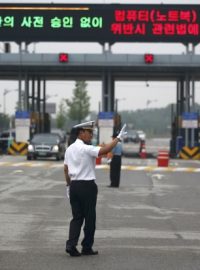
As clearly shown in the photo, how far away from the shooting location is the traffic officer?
10609mm

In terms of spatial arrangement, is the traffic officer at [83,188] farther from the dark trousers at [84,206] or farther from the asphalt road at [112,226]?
the asphalt road at [112,226]

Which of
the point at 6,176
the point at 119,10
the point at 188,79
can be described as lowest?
the point at 6,176

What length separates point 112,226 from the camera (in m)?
14.1

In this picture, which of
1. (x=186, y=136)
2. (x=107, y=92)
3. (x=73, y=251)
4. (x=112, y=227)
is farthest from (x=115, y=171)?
(x=107, y=92)

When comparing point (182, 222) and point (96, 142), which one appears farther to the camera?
point (96, 142)

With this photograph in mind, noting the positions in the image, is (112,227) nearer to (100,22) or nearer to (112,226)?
(112,226)

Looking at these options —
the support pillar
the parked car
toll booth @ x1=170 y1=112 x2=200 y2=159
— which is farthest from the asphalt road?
the support pillar

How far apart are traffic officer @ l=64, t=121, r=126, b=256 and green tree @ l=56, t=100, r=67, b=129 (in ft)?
419

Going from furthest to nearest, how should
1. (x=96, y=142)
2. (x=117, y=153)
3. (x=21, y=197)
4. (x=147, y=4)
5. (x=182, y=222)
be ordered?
(x=96, y=142) < (x=147, y=4) < (x=117, y=153) < (x=21, y=197) < (x=182, y=222)

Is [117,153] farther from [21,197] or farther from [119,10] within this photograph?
[119,10]

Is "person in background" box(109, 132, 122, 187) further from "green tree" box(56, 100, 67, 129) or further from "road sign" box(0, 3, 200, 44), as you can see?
"green tree" box(56, 100, 67, 129)

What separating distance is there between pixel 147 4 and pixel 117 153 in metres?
27.0

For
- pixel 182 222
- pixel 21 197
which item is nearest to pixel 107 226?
pixel 182 222

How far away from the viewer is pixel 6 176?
28.9 meters
